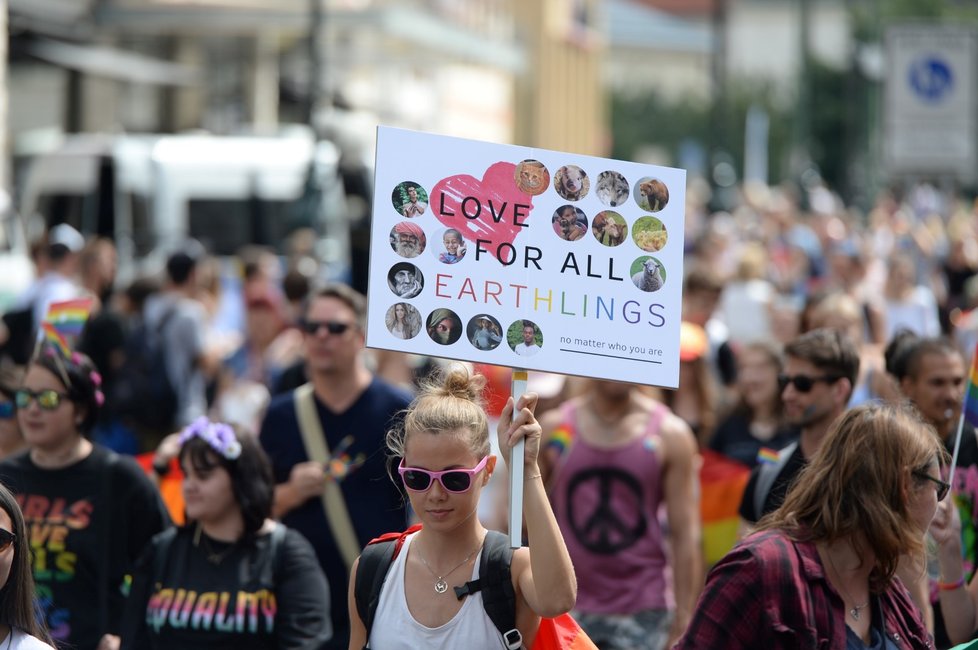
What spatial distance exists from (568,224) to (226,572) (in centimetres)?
174

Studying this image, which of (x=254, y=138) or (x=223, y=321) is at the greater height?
(x=254, y=138)

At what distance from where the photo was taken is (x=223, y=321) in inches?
634

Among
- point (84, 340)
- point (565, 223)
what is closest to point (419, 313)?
point (565, 223)

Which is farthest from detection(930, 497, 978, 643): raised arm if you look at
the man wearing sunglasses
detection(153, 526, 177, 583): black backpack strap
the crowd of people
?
detection(153, 526, 177, 583): black backpack strap

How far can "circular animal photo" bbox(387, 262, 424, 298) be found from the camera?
4.53 metres

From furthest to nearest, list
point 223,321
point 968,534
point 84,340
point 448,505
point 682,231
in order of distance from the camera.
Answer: point 223,321 → point 84,340 → point 968,534 → point 682,231 → point 448,505

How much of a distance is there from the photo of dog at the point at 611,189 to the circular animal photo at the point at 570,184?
35 millimetres

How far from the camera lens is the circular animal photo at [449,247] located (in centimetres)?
457

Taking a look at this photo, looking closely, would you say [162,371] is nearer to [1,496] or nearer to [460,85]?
[1,496]

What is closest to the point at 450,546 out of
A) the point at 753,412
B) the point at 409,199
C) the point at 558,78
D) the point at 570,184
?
the point at 409,199

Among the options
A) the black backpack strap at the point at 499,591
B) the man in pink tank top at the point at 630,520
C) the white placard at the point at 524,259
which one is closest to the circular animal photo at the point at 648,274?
the white placard at the point at 524,259

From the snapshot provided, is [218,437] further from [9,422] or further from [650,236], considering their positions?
[650,236]

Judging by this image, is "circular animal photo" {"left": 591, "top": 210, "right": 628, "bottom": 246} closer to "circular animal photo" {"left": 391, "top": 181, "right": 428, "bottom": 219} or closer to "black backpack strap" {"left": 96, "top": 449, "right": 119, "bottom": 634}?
"circular animal photo" {"left": 391, "top": 181, "right": 428, "bottom": 219}

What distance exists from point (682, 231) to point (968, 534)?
1.69 meters
